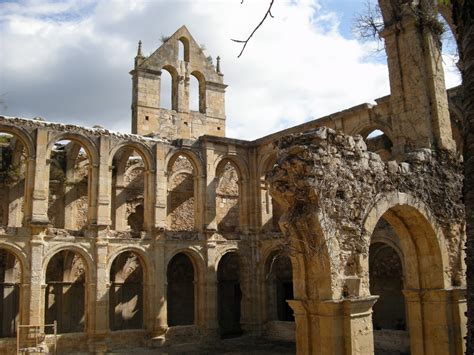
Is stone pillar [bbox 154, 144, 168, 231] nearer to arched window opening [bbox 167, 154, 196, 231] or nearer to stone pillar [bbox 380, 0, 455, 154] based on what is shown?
arched window opening [bbox 167, 154, 196, 231]

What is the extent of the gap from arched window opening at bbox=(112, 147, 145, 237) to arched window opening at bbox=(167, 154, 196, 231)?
135 centimetres

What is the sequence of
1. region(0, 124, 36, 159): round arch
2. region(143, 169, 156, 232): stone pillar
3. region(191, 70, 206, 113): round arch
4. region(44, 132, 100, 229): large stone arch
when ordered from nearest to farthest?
region(0, 124, 36, 159): round arch
region(44, 132, 100, 229): large stone arch
region(143, 169, 156, 232): stone pillar
region(191, 70, 206, 113): round arch

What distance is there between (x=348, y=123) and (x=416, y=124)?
267 inches

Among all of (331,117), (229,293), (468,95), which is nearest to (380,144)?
(331,117)

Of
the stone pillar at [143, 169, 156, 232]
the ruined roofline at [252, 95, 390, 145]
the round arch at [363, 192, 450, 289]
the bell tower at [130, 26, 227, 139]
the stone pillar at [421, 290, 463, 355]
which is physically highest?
the bell tower at [130, 26, 227, 139]

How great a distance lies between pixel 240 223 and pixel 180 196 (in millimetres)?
3632

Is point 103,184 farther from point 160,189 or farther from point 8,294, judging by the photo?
point 8,294

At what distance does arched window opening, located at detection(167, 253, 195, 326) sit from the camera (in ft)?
78.5

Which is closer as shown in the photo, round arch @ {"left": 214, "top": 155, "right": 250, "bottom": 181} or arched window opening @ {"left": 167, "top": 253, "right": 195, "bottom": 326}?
round arch @ {"left": 214, "top": 155, "right": 250, "bottom": 181}

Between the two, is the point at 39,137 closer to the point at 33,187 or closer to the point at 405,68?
the point at 33,187

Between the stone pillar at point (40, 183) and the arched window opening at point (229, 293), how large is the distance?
30.5ft

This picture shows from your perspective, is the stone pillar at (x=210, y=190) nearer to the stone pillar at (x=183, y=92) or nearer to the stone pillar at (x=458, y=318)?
the stone pillar at (x=183, y=92)

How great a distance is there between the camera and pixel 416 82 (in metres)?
13.4

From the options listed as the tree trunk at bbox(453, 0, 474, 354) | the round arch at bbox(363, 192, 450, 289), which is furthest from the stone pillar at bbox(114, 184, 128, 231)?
the tree trunk at bbox(453, 0, 474, 354)
